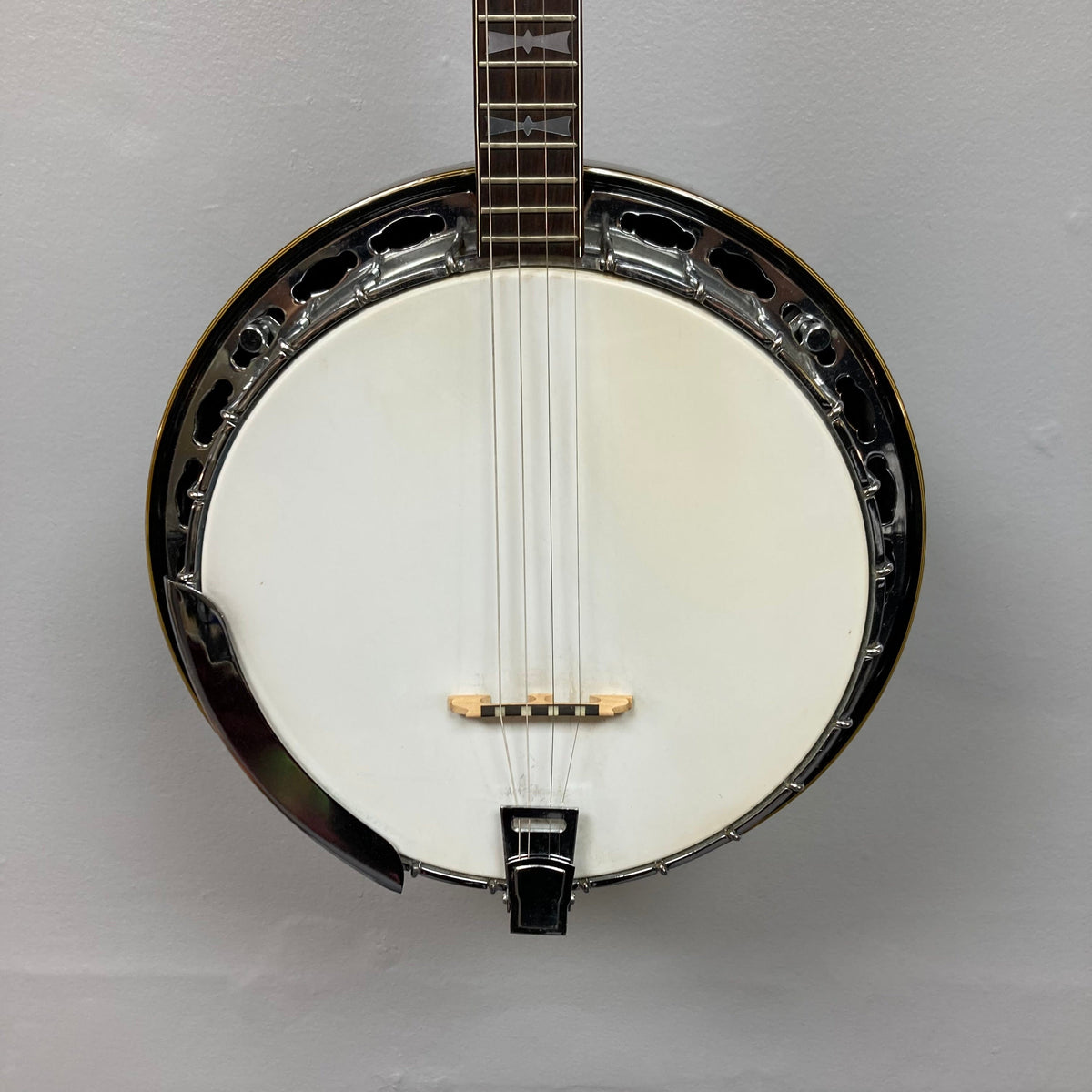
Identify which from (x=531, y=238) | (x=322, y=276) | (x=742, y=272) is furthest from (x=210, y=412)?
(x=742, y=272)

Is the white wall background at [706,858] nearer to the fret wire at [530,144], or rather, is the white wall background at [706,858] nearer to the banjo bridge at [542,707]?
the fret wire at [530,144]

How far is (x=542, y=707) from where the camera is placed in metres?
0.61

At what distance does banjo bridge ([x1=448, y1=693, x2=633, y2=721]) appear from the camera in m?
0.61

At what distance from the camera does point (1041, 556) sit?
0.81 metres

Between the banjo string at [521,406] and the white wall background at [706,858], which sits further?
A: the white wall background at [706,858]

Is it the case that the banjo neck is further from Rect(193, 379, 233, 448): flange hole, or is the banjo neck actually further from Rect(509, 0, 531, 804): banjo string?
Rect(193, 379, 233, 448): flange hole

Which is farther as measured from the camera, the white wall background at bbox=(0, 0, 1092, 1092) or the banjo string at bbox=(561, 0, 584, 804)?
the white wall background at bbox=(0, 0, 1092, 1092)

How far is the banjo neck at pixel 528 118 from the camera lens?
552mm

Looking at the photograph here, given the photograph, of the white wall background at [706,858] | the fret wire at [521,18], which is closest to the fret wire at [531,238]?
the fret wire at [521,18]

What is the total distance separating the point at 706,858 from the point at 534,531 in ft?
1.35

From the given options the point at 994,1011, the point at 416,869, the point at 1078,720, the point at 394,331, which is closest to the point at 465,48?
the point at 394,331

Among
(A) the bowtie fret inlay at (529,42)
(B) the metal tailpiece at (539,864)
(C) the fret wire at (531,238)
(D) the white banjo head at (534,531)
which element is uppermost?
(A) the bowtie fret inlay at (529,42)

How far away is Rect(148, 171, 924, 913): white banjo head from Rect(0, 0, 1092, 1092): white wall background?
229 mm

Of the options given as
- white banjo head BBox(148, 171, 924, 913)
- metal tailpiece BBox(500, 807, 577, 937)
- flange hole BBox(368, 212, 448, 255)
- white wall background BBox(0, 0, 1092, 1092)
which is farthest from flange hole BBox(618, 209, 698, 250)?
metal tailpiece BBox(500, 807, 577, 937)
